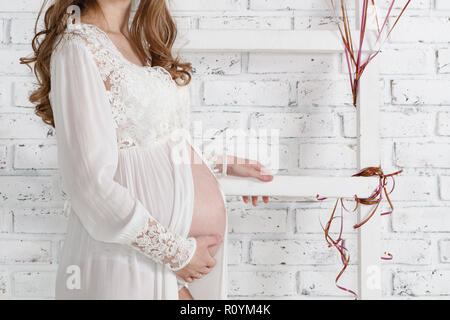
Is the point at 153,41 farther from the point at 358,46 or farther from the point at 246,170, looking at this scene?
the point at 358,46

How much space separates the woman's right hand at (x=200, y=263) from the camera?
34.7 inches

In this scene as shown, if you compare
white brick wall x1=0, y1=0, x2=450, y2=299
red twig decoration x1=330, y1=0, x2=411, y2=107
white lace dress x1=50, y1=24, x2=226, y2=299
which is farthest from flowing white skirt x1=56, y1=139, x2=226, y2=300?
red twig decoration x1=330, y1=0, x2=411, y2=107

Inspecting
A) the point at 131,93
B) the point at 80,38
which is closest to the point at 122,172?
the point at 131,93

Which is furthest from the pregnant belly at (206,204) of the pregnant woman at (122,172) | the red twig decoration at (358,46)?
the red twig decoration at (358,46)

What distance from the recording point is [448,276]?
4.09 ft

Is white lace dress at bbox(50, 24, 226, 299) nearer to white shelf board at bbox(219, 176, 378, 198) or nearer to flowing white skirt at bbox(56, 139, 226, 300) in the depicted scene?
flowing white skirt at bbox(56, 139, 226, 300)

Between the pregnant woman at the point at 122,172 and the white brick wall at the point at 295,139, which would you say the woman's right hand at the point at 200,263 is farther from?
the white brick wall at the point at 295,139

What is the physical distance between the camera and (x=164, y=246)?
828 millimetres

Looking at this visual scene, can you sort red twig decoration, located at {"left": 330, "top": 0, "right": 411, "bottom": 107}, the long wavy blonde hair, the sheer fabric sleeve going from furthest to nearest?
red twig decoration, located at {"left": 330, "top": 0, "right": 411, "bottom": 107} < the long wavy blonde hair < the sheer fabric sleeve

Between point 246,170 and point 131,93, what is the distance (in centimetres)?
37

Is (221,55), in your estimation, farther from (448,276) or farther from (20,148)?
(448,276)

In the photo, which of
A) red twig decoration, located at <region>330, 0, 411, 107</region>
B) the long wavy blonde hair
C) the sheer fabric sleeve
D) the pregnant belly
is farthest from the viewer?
red twig decoration, located at <region>330, 0, 411, 107</region>

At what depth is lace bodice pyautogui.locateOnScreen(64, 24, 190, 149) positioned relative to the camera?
2.84 ft

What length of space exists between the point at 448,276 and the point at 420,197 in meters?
→ 0.24
